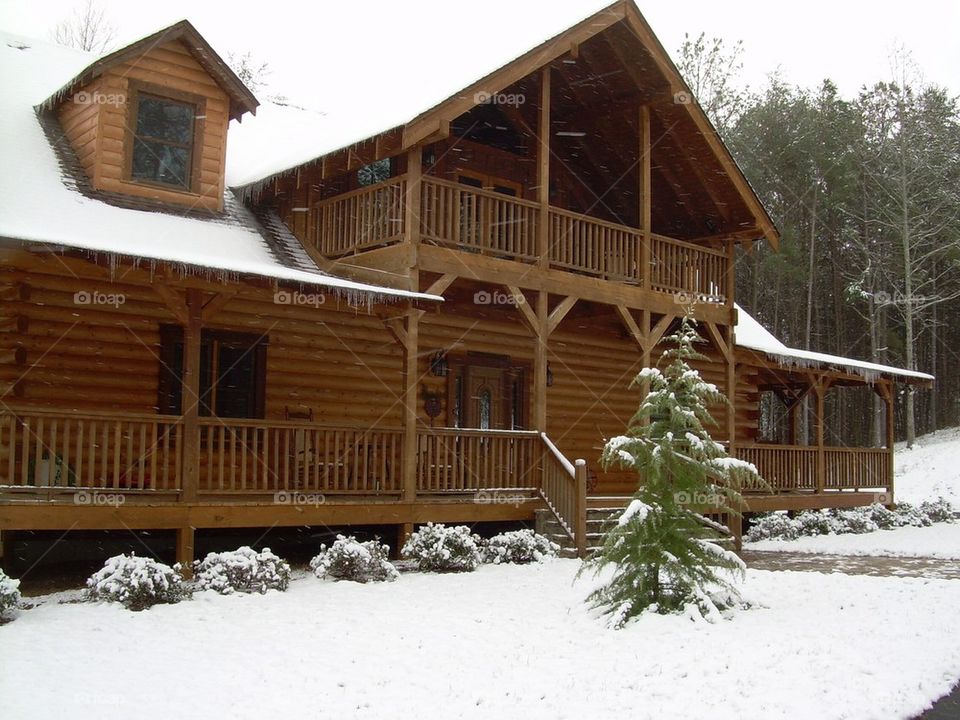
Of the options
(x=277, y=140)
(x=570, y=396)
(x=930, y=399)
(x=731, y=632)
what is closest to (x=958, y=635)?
(x=731, y=632)

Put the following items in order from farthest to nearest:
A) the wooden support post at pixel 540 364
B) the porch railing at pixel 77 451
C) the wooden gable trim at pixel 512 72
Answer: the wooden support post at pixel 540 364, the wooden gable trim at pixel 512 72, the porch railing at pixel 77 451

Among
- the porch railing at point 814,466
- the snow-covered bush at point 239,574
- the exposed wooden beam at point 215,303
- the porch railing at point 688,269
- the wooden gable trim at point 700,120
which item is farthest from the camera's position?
the porch railing at point 814,466

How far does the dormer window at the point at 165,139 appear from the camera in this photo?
50.9 ft

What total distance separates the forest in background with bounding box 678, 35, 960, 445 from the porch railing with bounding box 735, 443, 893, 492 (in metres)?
14.4

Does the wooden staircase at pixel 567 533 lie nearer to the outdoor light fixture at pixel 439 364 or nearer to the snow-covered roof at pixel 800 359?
the outdoor light fixture at pixel 439 364

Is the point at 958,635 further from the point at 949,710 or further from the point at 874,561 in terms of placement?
the point at 874,561

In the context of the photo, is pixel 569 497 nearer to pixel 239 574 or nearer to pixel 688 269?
pixel 239 574

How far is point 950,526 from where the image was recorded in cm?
2342

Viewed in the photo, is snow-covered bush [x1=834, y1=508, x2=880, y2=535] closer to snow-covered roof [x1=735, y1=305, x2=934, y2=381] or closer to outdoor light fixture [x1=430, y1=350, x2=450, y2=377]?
snow-covered roof [x1=735, y1=305, x2=934, y2=381]

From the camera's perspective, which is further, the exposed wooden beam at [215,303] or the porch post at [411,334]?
the porch post at [411,334]

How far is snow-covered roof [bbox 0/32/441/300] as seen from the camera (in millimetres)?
11641

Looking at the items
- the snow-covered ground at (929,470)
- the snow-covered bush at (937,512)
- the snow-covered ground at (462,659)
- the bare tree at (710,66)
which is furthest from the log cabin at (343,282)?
the bare tree at (710,66)

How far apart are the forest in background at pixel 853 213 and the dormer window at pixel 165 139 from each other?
2771 cm

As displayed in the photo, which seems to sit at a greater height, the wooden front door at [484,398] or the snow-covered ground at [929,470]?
the wooden front door at [484,398]
